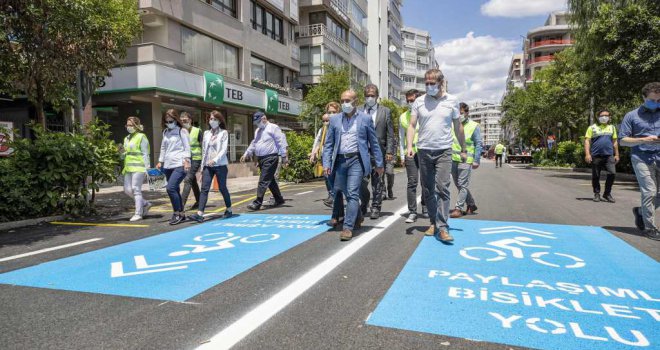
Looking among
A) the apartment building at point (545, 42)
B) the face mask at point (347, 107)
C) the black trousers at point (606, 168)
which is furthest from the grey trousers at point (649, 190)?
the apartment building at point (545, 42)

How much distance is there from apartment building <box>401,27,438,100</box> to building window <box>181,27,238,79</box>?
65083 millimetres

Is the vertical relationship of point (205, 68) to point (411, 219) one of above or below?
above

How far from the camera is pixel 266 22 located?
1049 inches

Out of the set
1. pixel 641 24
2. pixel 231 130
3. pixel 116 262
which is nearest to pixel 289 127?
pixel 231 130

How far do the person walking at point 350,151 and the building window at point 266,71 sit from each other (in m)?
19.9

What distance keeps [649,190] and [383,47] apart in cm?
5154

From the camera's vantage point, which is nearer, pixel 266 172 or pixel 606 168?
pixel 266 172

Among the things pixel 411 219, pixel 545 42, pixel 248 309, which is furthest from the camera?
pixel 545 42

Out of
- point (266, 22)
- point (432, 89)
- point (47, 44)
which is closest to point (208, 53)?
point (266, 22)

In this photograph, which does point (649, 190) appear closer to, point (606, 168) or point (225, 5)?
point (606, 168)

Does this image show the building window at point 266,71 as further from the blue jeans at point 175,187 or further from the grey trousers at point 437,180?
the grey trousers at point 437,180

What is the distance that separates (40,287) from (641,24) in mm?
17503

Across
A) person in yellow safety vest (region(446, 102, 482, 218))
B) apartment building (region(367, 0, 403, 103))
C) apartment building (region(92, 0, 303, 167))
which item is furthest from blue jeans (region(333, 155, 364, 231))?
apartment building (region(367, 0, 403, 103))

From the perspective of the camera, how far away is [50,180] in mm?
7793
